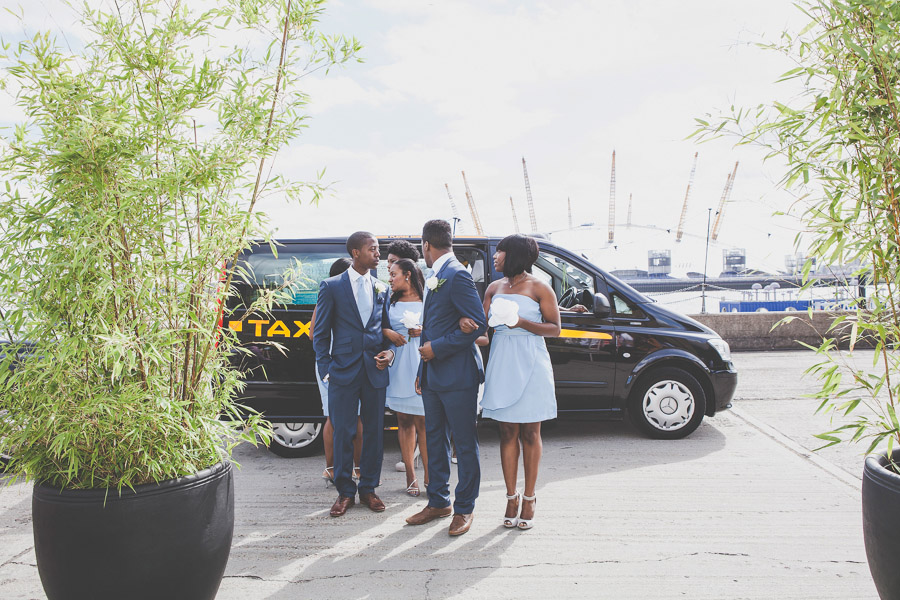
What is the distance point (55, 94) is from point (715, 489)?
457 centimetres

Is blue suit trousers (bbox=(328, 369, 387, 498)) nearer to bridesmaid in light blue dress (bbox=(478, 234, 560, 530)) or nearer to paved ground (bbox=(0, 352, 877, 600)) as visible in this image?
paved ground (bbox=(0, 352, 877, 600))

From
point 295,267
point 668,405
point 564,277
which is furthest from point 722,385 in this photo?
point 295,267

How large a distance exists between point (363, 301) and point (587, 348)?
98.6 inches

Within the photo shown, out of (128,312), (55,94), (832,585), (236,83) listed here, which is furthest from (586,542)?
(55,94)

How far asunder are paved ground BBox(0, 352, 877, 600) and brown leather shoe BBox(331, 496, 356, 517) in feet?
0.17

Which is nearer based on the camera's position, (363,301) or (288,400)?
(363,301)

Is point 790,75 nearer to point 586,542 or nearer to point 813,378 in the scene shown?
point 586,542

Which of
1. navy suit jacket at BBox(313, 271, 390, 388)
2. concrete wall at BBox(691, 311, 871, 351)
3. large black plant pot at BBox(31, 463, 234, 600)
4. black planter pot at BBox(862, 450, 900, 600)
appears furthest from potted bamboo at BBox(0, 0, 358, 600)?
concrete wall at BBox(691, 311, 871, 351)

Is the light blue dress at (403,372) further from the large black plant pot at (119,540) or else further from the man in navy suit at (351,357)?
the large black plant pot at (119,540)

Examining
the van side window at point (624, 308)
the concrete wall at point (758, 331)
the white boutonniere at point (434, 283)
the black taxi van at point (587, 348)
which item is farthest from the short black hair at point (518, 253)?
the concrete wall at point (758, 331)

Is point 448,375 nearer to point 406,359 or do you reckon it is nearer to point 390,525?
point 406,359

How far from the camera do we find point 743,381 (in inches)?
367

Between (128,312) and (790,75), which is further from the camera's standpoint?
(128,312)

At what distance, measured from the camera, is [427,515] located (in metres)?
4.00
